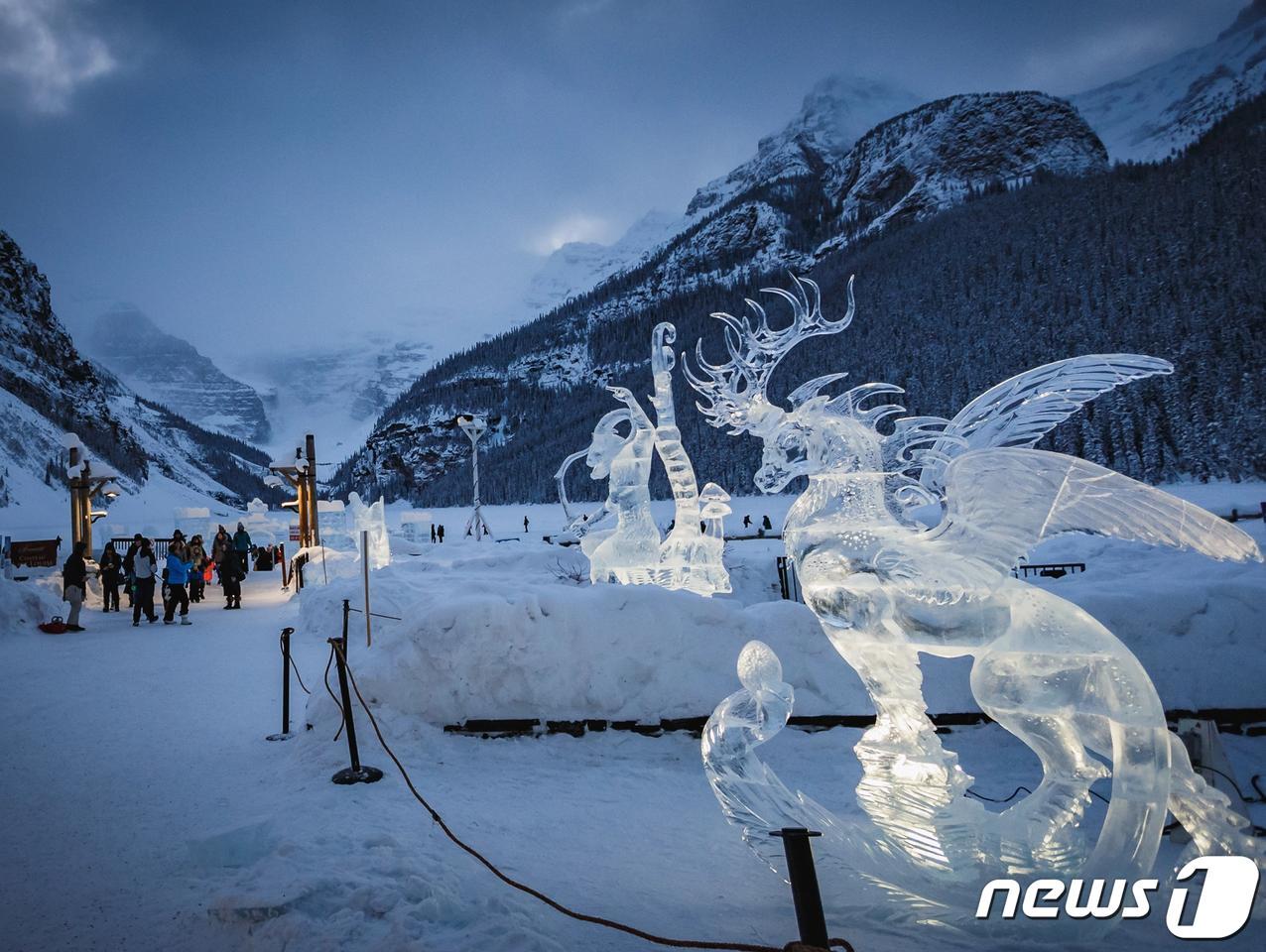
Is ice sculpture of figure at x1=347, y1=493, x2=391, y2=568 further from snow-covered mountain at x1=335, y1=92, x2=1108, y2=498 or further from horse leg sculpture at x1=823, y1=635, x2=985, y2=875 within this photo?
snow-covered mountain at x1=335, y1=92, x2=1108, y2=498

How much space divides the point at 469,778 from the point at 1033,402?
3.91 metres

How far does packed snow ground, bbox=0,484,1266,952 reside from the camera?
96.6 inches

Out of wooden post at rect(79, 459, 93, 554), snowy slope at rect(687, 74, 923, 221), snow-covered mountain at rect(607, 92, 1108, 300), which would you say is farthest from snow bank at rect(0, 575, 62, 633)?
snowy slope at rect(687, 74, 923, 221)

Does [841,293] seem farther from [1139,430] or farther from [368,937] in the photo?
[368,937]

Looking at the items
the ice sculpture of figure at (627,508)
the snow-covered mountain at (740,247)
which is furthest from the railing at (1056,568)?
the snow-covered mountain at (740,247)

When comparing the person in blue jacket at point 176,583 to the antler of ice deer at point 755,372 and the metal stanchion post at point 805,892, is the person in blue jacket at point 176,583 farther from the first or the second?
the metal stanchion post at point 805,892

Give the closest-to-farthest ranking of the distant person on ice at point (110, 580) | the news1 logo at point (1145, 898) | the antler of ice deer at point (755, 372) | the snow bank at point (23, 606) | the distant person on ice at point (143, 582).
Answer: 1. the news1 logo at point (1145, 898)
2. the antler of ice deer at point (755, 372)
3. the snow bank at point (23, 606)
4. the distant person on ice at point (143, 582)
5. the distant person on ice at point (110, 580)

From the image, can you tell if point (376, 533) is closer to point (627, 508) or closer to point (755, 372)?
point (627, 508)

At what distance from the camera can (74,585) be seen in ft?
31.8

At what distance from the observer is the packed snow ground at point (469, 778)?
245 cm

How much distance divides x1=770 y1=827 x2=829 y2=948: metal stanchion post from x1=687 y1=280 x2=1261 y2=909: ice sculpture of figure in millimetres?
805

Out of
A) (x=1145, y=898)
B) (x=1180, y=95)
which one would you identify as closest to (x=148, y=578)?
(x=1145, y=898)

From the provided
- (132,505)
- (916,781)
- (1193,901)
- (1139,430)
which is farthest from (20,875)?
(132,505)

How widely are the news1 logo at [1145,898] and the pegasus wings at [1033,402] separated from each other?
1.61 meters
